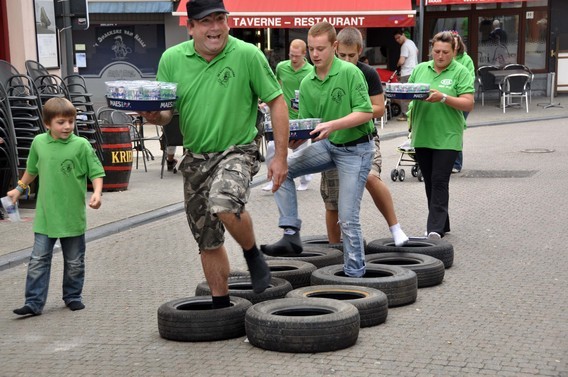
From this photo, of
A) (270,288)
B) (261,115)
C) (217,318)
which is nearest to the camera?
(217,318)

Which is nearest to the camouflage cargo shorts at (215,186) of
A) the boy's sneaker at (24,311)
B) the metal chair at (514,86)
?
the boy's sneaker at (24,311)

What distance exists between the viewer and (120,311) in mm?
7078

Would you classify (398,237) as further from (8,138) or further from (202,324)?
(8,138)

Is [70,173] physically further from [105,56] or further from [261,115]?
[105,56]

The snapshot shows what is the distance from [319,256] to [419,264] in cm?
74

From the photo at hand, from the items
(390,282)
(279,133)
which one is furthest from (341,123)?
(390,282)

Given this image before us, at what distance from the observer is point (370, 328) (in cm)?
633

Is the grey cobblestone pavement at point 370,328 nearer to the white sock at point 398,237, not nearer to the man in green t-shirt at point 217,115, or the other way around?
the white sock at point 398,237

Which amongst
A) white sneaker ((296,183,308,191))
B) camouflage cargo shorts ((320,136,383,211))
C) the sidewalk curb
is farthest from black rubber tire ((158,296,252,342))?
white sneaker ((296,183,308,191))

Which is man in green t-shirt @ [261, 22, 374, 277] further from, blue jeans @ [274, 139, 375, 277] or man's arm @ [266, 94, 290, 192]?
man's arm @ [266, 94, 290, 192]

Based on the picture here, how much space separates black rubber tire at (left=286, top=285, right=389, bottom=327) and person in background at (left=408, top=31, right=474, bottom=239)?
251 cm

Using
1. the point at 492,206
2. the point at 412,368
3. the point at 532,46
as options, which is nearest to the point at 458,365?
the point at 412,368

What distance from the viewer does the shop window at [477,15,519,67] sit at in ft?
88.9

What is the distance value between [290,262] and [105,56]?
62.6 feet
